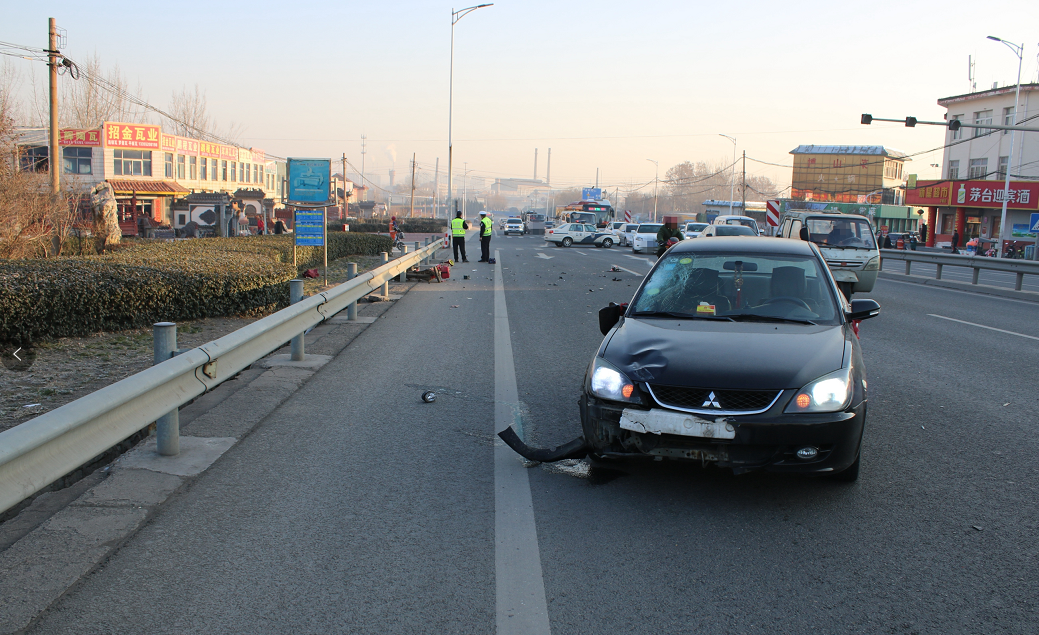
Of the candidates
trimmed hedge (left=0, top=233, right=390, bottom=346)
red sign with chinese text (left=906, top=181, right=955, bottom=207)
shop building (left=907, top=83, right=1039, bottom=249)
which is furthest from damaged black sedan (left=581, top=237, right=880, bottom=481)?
red sign with chinese text (left=906, top=181, right=955, bottom=207)

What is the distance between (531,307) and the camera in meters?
14.0

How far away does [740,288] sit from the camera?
5.99 metres

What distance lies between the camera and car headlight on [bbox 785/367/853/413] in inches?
170

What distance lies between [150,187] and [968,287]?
4984 centimetres

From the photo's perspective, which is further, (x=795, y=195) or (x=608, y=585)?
(x=795, y=195)

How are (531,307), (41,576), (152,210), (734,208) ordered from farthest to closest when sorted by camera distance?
(734,208) < (152,210) < (531,307) < (41,576)

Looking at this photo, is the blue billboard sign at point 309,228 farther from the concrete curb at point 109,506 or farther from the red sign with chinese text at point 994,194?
the red sign with chinese text at point 994,194

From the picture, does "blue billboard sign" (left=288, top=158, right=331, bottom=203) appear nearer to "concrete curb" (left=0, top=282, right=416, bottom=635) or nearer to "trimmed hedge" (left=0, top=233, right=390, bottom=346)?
"trimmed hedge" (left=0, top=233, right=390, bottom=346)

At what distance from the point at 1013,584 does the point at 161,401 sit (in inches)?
167

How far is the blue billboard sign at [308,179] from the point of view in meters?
17.2

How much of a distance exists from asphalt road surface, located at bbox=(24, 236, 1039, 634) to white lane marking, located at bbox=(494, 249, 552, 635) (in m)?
0.01

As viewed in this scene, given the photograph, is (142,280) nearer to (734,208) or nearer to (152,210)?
(152,210)

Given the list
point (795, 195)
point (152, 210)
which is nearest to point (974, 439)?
point (152, 210)

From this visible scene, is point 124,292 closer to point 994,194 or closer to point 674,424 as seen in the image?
point 674,424
